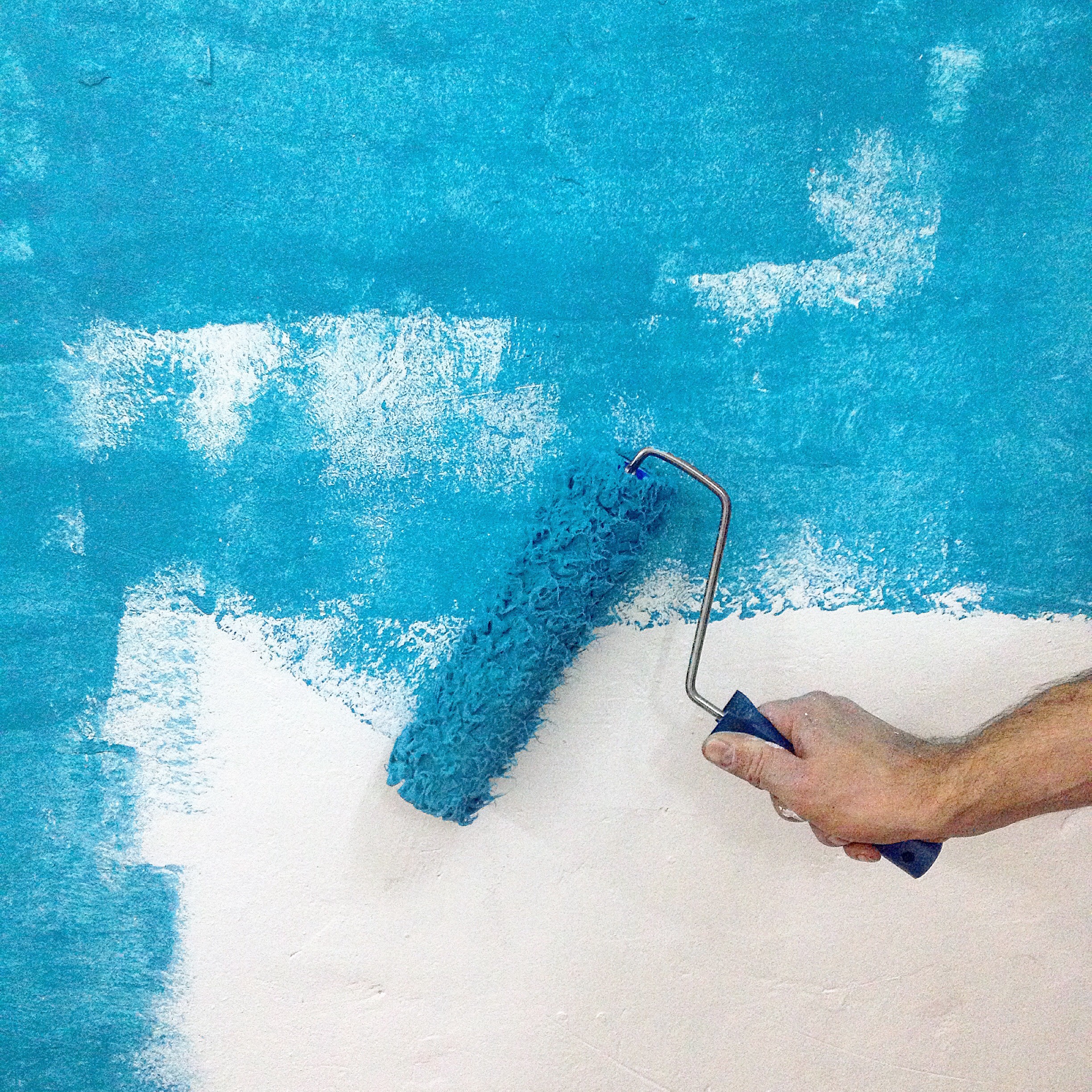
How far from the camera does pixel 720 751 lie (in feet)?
2.72

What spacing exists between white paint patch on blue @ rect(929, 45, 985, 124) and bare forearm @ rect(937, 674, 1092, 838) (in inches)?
27.2

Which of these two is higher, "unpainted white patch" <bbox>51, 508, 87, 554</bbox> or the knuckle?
"unpainted white patch" <bbox>51, 508, 87, 554</bbox>

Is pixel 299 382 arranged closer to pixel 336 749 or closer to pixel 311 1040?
pixel 336 749

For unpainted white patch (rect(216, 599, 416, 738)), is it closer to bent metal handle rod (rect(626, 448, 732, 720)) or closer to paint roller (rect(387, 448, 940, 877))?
paint roller (rect(387, 448, 940, 877))

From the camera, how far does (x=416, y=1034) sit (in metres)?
0.98

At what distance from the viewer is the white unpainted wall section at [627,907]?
95 cm

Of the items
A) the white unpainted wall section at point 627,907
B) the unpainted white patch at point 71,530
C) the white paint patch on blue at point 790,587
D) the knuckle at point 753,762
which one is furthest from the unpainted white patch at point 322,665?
the knuckle at point 753,762

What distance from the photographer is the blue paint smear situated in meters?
0.90

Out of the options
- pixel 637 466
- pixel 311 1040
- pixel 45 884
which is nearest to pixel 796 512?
pixel 637 466

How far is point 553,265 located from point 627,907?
0.81m

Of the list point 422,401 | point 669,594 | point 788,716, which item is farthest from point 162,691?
point 788,716

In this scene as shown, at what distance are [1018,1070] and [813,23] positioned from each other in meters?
1.34

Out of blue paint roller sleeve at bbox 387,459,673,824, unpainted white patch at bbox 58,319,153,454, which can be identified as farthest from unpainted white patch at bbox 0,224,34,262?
blue paint roller sleeve at bbox 387,459,673,824

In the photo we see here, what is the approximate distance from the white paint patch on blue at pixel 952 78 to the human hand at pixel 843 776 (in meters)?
0.73
